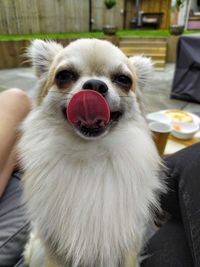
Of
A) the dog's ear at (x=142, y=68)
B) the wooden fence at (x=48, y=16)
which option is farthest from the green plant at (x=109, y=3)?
the dog's ear at (x=142, y=68)

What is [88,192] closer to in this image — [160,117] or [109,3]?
[160,117]

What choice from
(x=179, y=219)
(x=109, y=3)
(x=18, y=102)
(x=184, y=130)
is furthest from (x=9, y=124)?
(x=109, y=3)

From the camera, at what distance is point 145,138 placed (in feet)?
2.85

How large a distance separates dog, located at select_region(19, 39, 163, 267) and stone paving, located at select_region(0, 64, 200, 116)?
68.6 inches

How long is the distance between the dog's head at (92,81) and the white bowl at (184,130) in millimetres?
646

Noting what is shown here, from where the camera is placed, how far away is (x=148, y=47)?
4.97 meters

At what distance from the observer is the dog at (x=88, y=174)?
2.57 feet

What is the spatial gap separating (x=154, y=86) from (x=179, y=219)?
2955 mm

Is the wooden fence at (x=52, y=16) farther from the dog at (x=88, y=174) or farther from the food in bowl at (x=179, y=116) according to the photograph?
the dog at (x=88, y=174)

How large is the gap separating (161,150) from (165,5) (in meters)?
7.32

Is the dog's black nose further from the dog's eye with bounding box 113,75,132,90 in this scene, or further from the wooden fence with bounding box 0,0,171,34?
the wooden fence with bounding box 0,0,171,34

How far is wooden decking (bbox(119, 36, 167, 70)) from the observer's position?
4840 millimetres

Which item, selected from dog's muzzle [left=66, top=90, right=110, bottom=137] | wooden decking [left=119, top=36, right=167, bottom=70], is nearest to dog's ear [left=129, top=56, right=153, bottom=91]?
dog's muzzle [left=66, top=90, right=110, bottom=137]

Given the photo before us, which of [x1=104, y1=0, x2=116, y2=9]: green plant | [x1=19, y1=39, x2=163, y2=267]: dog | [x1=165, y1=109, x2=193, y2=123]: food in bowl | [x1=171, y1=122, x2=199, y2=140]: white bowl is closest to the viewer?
[x1=19, y1=39, x2=163, y2=267]: dog
